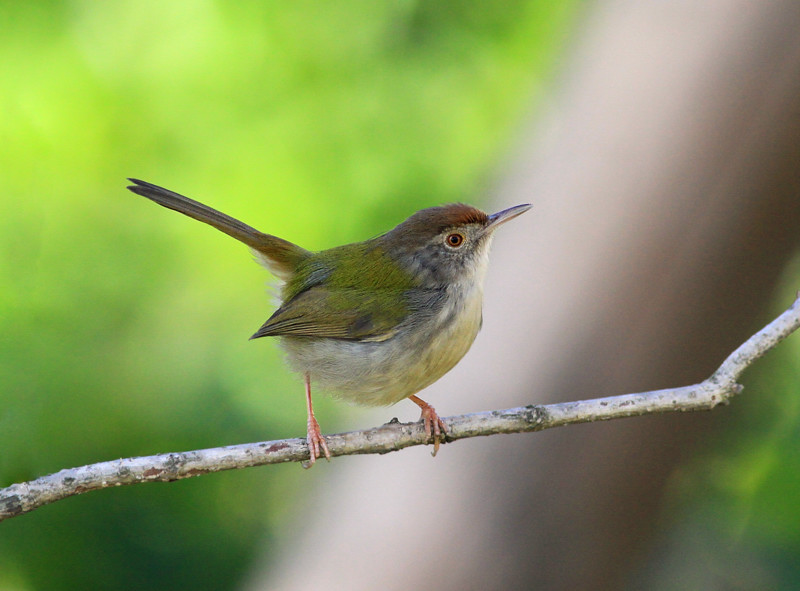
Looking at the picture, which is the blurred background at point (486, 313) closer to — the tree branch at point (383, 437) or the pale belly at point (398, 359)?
the pale belly at point (398, 359)

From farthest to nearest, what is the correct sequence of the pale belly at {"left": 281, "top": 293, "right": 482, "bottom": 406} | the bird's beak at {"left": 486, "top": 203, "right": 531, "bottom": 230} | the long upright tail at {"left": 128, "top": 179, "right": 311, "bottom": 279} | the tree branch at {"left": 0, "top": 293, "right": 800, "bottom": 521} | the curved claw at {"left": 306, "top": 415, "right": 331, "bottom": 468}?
the bird's beak at {"left": 486, "top": 203, "right": 531, "bottom": 230}
the long upright tail at {"left": 128, "top": 179, "right": 311, "bottom": 279}
the pale belly at {"left": 281, "top": 293, "right": 482, "bottom": 406}
the curved claw at {"left": 306, "top": 415, "right": 331, "bottom": 468}
the tree branch at {"left": 0, "top": 293, "right": 800, "bottom": 521}

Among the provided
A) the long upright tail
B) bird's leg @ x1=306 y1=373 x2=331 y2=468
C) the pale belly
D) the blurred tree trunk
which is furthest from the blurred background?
the long upright tail

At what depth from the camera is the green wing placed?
3.70 meters

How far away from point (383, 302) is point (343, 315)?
0.65 feet

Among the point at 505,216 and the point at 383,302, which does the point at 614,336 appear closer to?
the point at 505,216

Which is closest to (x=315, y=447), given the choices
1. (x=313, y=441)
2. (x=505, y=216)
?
(x=313, y=441)

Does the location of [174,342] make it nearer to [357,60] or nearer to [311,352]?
[311,352]

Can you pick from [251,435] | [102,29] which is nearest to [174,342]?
[251,435]

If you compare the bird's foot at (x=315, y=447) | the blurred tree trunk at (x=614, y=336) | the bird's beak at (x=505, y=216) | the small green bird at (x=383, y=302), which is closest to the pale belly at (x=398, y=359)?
the small green bird at (x=383, y=302)

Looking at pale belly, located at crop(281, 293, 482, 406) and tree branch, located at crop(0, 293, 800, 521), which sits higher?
pale belly, located at crop(281, 293, 482, 406)

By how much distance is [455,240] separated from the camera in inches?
154

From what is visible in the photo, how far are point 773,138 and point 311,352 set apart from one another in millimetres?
2623

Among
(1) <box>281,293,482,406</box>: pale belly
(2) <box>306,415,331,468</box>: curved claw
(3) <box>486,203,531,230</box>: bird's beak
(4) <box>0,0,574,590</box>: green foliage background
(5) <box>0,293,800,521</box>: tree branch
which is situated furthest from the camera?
(4) <box>0,0,574,590</box>: green foliage background

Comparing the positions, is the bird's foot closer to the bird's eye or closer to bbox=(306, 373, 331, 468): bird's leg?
bbox=(306, 373, 331, 468): bird's leg
